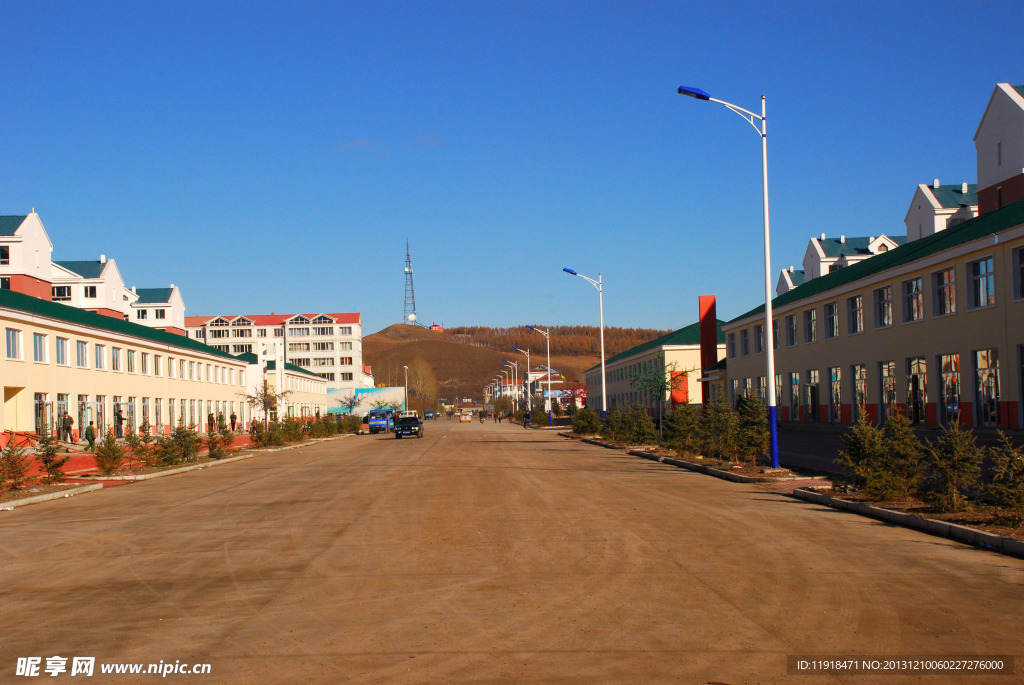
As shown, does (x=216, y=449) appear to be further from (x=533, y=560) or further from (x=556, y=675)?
(x=556, y=675)

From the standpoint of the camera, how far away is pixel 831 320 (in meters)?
46.8

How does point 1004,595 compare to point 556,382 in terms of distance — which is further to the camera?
point 556,382

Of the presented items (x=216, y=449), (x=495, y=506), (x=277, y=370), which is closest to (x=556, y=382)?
(x=277, y=370)

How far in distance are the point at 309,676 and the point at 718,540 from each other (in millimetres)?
7248

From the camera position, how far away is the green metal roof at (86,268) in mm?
87250

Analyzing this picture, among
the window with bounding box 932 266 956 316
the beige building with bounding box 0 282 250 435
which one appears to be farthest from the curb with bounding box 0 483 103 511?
the window with bounding box 932 266 956 316

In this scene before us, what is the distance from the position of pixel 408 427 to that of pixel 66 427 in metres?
22.8

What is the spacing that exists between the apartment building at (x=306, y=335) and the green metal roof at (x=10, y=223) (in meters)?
69.1

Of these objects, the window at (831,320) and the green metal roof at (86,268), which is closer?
the window at (831,320)

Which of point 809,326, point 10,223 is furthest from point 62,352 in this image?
point 809,326

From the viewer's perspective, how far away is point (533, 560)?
10461 mm

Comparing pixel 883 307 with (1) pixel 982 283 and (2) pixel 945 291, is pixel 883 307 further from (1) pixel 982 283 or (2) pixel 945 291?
(1) pixel 982 283

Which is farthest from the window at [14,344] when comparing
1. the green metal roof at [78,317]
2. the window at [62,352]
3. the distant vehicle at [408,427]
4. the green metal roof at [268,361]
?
the green metal roof at [268,361]

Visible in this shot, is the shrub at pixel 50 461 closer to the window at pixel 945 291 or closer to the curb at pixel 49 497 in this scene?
the curb at pixel 49 497
